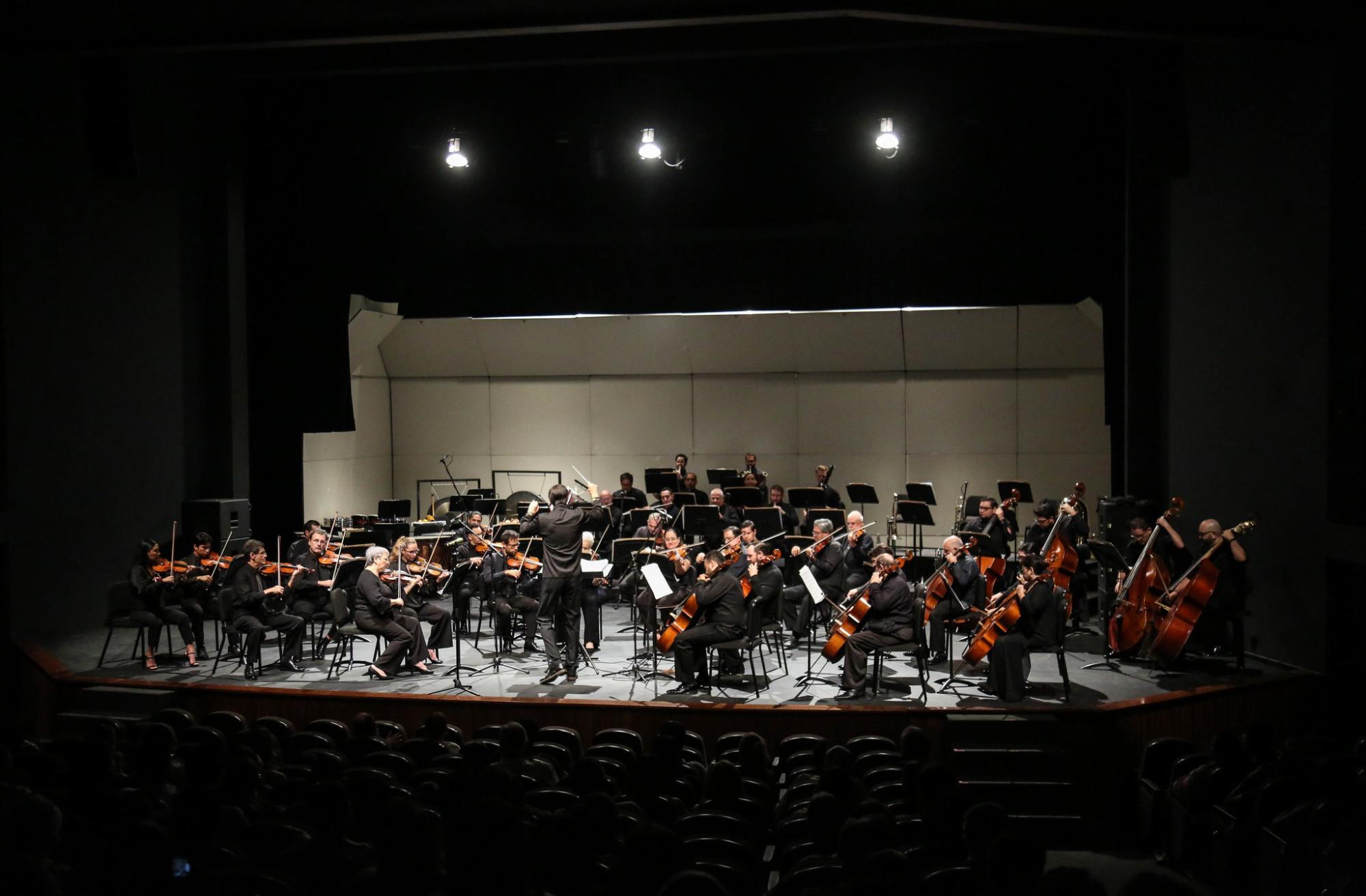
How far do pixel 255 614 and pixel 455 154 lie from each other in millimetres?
6022

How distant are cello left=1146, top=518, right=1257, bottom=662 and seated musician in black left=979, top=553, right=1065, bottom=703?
1326 mm

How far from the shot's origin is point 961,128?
1279 centimetres

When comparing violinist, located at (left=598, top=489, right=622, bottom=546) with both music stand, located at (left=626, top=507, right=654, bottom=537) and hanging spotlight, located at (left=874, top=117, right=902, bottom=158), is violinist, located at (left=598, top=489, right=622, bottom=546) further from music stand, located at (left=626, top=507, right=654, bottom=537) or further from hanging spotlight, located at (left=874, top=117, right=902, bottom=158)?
hanging spotlight, located at (left=874, top=117, right=902, bottom=158)

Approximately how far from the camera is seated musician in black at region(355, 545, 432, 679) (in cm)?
1004

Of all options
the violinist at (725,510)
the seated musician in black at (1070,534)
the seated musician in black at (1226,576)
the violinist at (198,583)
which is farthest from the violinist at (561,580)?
the seated musician in black at (1226,576)

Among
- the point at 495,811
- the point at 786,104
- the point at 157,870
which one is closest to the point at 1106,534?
the point at 786,104

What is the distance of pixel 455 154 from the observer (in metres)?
13.3

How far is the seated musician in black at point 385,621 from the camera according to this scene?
32.9 feet

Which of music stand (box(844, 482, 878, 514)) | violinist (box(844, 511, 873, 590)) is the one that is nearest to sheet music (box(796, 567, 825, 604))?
violinist (box(844, 511, 873, 590))

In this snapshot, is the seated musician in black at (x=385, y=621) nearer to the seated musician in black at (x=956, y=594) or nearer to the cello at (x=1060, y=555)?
the seated musician in black at (x=956, y=594)

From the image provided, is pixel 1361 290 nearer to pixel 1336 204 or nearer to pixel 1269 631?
pixel 1336 204

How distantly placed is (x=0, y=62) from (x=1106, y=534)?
12.3 metres

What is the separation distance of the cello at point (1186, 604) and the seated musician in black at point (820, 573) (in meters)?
2.95

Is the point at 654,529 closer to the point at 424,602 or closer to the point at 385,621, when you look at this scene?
the point at 424,602
